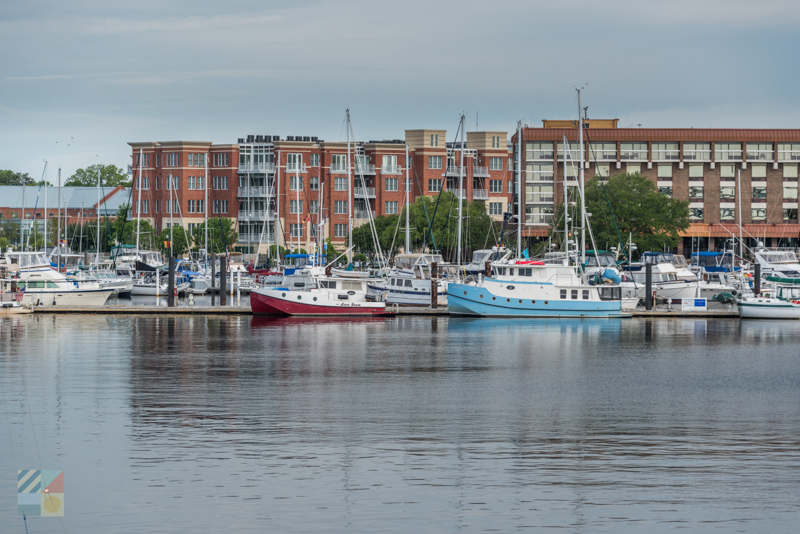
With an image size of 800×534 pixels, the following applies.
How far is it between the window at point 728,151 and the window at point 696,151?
1195 mm

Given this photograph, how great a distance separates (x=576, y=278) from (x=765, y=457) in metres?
43.3

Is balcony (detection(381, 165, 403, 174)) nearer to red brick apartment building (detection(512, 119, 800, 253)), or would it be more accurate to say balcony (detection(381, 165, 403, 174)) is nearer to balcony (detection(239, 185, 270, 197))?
balcony (detection(239, 185, 270, 197))

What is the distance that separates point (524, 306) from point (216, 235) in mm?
70124

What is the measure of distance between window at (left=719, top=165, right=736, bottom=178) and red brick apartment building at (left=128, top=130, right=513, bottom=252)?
32975mm

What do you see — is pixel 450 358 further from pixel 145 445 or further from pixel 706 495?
pixel 706 495

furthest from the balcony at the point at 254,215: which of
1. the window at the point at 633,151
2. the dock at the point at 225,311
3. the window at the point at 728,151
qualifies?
the dock at the point at 225,311

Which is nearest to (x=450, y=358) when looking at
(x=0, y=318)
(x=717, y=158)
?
(x=0, y=318)

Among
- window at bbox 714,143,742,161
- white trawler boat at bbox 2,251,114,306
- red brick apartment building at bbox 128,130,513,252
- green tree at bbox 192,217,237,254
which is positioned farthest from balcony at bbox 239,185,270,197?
window at bbox 714,143,742,161

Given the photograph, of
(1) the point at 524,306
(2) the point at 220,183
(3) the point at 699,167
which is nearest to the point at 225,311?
(1) the point at 524,306

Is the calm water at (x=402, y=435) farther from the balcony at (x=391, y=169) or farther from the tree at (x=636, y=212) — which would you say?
the balcony at (x=391, y=169)

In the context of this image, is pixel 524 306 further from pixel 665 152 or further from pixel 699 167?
pixel 699 167

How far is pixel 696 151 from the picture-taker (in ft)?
465

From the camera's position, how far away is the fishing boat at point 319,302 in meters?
67.9

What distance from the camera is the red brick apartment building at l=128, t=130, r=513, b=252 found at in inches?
5349
